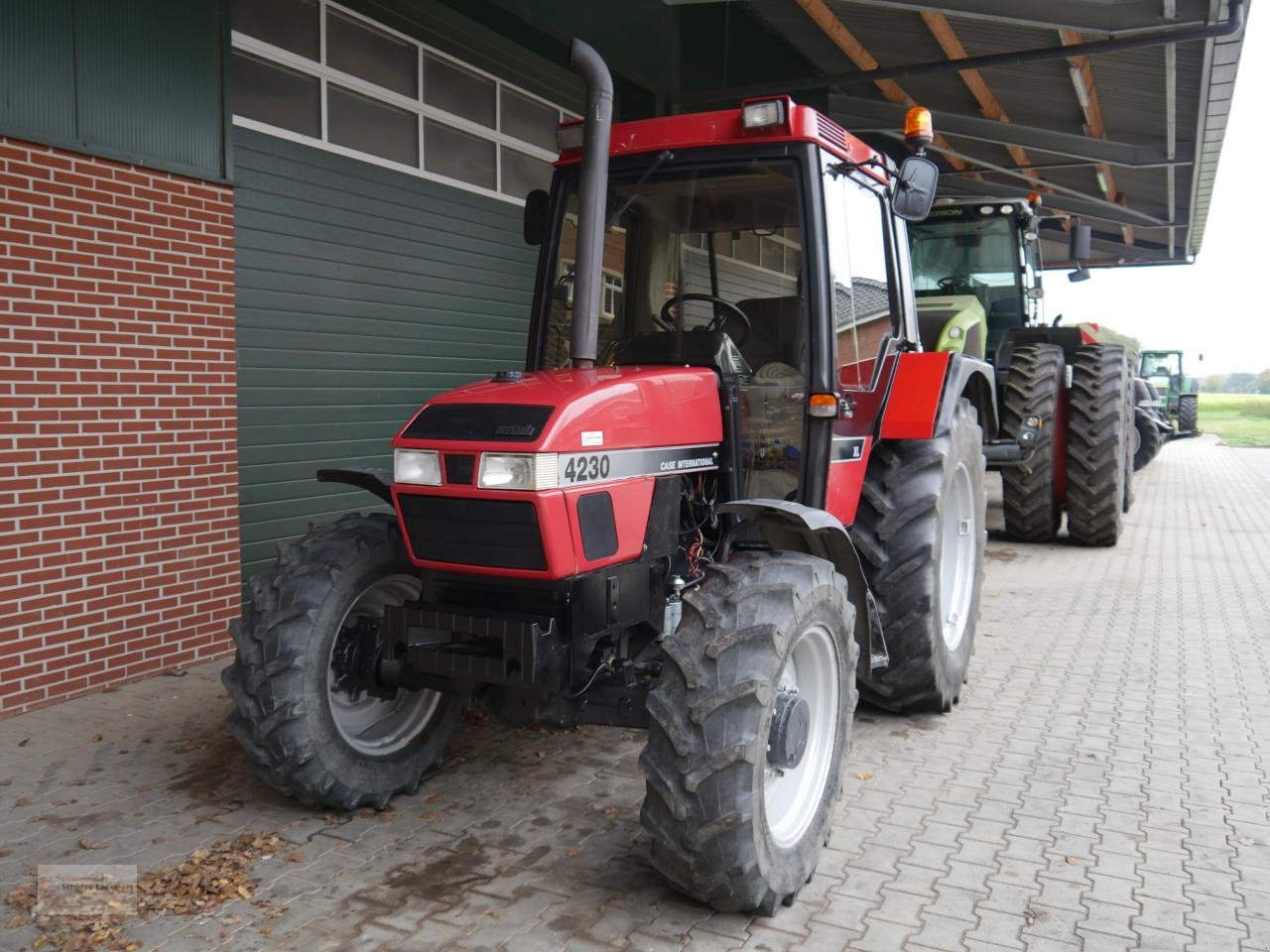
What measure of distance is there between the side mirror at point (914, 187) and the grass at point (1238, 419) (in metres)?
24.4

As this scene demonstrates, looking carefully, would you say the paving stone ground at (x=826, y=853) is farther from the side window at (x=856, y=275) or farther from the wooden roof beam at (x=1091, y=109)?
the wooden roof beam at (x=1091, y=109)

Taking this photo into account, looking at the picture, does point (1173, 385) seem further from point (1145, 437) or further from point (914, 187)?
point (914, 187)

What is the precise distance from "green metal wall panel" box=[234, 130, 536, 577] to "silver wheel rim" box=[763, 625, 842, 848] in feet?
12.0

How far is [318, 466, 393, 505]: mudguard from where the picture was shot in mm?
3899

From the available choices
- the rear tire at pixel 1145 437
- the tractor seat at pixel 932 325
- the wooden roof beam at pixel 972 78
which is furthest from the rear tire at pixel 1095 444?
the rear tire at pixel 1145 437

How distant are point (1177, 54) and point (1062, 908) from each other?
7.31m

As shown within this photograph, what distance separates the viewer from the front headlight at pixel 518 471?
2984 mm

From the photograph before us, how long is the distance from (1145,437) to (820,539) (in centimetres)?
1371

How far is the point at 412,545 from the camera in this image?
3.33 m

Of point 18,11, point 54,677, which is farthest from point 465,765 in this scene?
point 18,11

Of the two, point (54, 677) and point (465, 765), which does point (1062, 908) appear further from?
point (54, 677)

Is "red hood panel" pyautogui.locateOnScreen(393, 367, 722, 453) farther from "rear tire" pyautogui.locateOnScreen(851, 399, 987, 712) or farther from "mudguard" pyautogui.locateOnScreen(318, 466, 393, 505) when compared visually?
"rear tire" pyautogui.locateOnScreen(851, 399, 987, 712)

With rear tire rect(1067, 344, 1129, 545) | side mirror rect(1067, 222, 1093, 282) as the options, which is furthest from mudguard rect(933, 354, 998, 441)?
side mirror rect(1067, 222, 1093, 282)

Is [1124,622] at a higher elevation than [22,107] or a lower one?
lower
